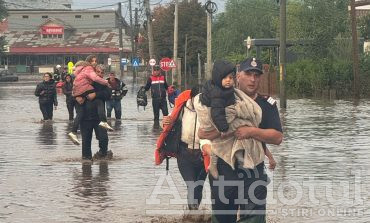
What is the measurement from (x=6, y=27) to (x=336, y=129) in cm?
12553

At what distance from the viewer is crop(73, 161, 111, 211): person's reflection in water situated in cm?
1175

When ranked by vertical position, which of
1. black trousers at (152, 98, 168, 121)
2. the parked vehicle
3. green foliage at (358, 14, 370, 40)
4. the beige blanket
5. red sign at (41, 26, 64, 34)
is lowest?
the parked vehicle

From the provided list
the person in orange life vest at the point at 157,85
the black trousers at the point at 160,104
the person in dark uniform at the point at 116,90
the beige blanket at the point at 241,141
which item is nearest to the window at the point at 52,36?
the person in dark uniform at the point at 116,90

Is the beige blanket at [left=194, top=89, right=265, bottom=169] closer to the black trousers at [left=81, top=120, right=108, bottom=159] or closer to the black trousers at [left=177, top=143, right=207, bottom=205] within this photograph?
the black trousers at [left=177, top=143, right=207, bottom=205]

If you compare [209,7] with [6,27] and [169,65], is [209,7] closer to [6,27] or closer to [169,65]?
[169,65]

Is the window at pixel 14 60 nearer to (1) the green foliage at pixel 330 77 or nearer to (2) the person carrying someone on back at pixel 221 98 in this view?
(1) the green foliage at pixel 330 77

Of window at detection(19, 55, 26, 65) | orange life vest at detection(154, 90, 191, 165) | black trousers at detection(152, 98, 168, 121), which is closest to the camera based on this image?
orange life vest at detection(154, 90, 191, 165)

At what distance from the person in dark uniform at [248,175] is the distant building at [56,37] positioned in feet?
358

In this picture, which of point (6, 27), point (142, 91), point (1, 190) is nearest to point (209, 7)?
point (142, 91)

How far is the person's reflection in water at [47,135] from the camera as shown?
68.5ft

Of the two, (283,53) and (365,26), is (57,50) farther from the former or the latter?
(283,53)

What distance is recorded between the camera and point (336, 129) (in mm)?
23859

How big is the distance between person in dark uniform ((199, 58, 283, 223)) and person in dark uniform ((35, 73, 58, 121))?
20.9m

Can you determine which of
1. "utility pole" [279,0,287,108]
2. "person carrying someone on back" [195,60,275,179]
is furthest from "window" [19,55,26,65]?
"person carrying someone on back" [195,60,275,179]
